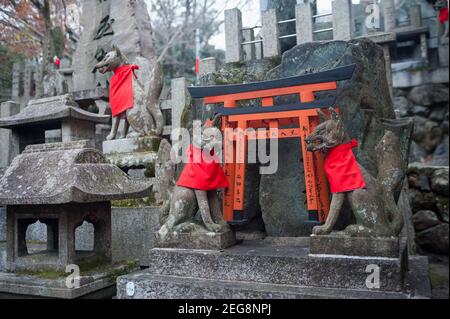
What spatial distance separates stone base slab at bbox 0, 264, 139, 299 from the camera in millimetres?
4262

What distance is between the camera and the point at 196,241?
4141 mm

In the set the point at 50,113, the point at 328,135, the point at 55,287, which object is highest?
the point at 50,113

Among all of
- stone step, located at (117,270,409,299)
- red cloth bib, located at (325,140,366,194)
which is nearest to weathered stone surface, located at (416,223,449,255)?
stone step, located at (117,270,409,299)

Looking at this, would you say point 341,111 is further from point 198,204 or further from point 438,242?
point 198,204

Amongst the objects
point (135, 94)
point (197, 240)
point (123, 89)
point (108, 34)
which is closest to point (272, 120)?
point (197, 240)

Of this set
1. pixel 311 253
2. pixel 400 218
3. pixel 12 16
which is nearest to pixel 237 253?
pixel 311 253

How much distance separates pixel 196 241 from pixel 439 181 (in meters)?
6.64

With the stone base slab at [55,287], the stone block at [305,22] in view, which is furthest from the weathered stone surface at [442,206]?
the stone base slab at [55,287]

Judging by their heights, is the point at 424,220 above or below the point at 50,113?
below

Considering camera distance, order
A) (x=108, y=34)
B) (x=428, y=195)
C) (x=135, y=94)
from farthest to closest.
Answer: (x=108, y=34)
(x=428, y=195)
(x=135, y=94)

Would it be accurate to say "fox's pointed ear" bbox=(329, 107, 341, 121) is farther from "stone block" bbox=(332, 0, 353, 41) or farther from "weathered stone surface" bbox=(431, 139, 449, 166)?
"stone block" bbox=(332, 0, 353, 41)

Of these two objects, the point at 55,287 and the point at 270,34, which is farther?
the point at 270,34

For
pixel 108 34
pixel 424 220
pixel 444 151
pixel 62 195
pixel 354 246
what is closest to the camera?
pixel 444 151
